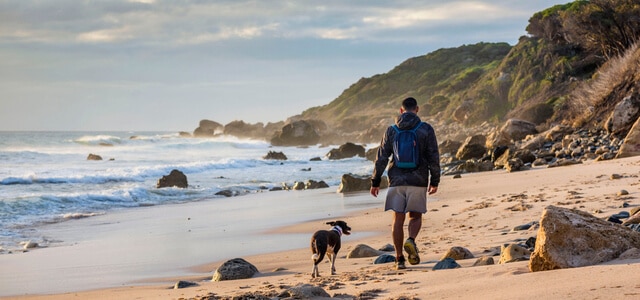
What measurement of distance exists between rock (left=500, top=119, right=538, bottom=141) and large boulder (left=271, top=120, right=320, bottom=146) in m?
49.8

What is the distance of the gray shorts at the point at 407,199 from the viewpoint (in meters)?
7.52

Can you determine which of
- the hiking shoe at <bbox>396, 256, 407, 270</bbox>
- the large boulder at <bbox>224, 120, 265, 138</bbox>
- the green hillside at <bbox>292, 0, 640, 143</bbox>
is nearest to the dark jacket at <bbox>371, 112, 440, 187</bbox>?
the hiking shoe at <bbox>396, 256, 407, 270</bbox>

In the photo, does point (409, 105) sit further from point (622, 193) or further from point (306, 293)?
point (622, 193)

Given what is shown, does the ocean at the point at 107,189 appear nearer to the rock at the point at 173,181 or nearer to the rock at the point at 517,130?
the rock at the point at 173,181

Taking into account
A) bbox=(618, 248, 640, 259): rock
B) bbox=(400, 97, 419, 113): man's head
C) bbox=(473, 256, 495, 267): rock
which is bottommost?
bbox=(473, 256, 495, 267): rock

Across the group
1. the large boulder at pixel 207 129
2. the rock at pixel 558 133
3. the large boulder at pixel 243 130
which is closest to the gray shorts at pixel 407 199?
the rock at pixel 558 133

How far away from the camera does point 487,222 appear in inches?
418

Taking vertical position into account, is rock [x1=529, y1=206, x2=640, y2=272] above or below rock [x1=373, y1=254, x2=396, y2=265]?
above

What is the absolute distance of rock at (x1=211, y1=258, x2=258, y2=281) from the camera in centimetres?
794

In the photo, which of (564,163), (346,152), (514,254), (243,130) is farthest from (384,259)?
(243,130)

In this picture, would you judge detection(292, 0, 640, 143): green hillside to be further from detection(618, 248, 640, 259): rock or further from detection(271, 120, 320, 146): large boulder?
detection(618, 248, 640, 259): rock

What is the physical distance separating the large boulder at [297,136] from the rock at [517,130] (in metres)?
49.8

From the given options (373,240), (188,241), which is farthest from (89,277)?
(373,240)

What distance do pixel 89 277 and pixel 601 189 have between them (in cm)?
841
